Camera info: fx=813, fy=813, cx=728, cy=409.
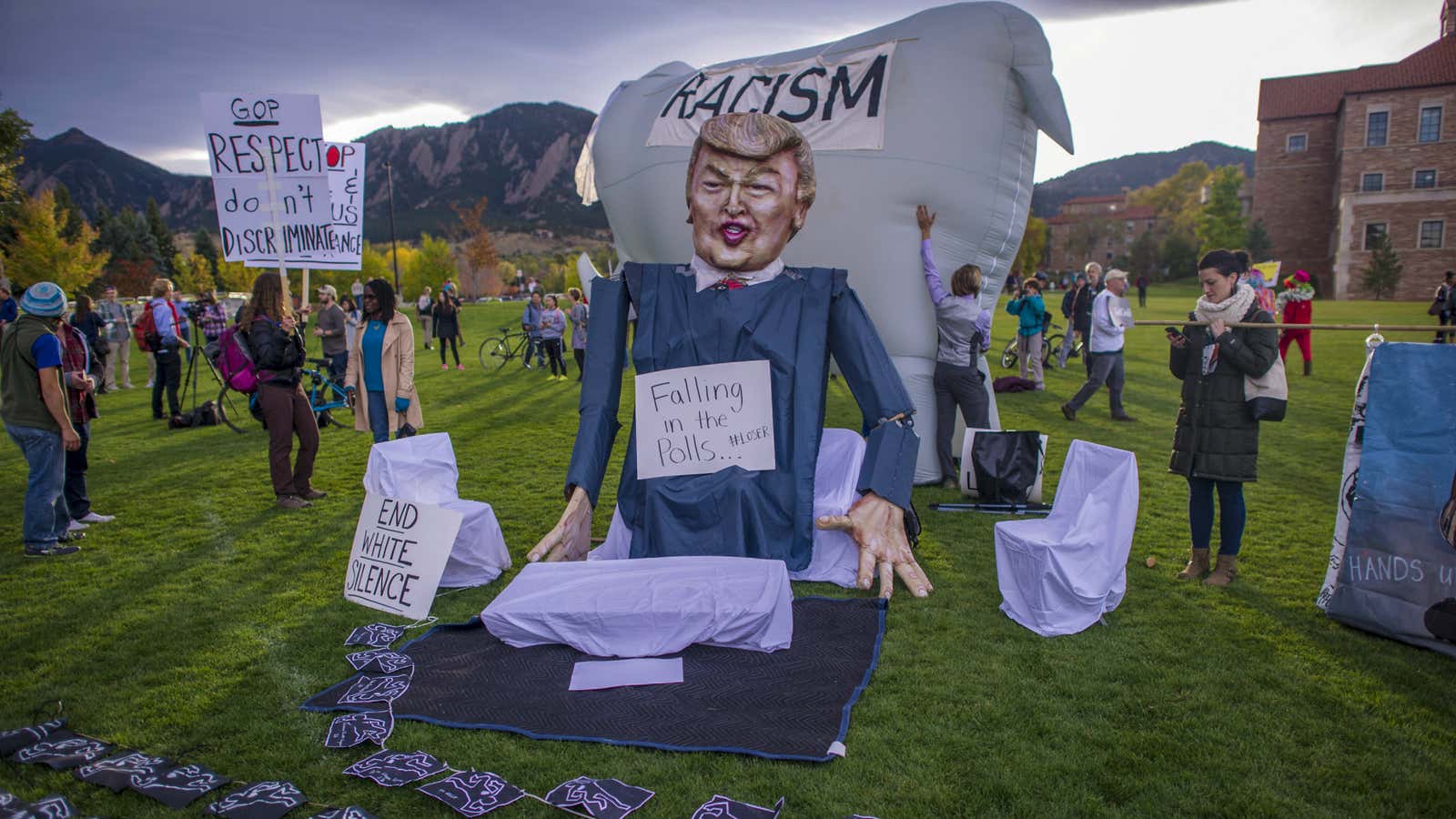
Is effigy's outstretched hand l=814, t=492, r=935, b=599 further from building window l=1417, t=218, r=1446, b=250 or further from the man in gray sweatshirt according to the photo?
building window l=1417, t=218, r=1446, b=250

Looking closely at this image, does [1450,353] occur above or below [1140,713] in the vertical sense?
above

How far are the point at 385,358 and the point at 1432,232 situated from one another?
2949 centimetres

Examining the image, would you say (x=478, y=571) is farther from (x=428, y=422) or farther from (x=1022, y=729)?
(x=428, y=422)

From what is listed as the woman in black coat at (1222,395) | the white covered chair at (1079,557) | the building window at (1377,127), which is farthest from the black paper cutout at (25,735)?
the building window at (1377,127)

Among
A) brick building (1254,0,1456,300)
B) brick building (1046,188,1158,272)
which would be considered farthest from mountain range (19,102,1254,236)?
brick building (1254,0,1456,300)

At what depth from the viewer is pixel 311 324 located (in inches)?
1411

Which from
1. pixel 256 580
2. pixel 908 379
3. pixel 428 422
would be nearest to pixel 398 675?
pixel 256 580

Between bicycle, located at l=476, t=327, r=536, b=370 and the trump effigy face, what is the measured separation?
12832 millimetres

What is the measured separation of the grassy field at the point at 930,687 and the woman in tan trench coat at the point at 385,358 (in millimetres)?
908

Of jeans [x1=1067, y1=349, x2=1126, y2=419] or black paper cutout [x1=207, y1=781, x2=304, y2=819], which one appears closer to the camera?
black paper cutout [x1=207, y1=781, x2=304, y2=819]

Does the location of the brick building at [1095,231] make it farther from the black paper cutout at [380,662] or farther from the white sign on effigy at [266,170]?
the black paper cutout at [380,662]

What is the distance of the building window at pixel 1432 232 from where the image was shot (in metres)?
23.3

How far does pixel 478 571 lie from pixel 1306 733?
3960mm

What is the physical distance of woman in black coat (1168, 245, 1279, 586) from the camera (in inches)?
167
